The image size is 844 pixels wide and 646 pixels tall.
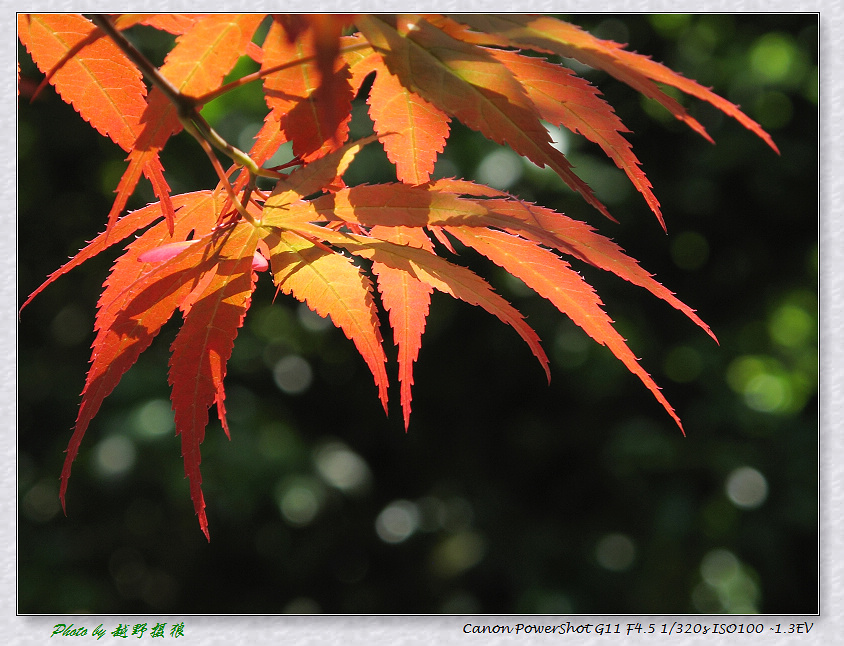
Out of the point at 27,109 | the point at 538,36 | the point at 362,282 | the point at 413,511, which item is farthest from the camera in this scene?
the point at 413,511

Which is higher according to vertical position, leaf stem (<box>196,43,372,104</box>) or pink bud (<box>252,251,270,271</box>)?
leaf stem (<box>196,43,372,104</box>)

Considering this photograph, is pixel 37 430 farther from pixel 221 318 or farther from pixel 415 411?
pixel 221 318

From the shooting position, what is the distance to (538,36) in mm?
249

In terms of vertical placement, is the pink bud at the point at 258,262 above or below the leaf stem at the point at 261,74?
below

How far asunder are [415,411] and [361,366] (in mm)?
207

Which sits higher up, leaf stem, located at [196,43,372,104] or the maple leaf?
leaf stem, located at [196,43,372,104]

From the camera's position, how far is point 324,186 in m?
0.30

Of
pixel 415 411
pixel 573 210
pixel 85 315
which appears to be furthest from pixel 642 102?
pixel 85 315

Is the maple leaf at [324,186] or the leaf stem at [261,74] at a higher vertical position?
the leaf stem at [261,74]

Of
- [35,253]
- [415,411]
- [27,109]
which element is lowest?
[415,411]

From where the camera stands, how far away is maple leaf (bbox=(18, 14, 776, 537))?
0.27m

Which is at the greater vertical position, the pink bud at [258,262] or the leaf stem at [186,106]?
the leaf stem at [186,106]

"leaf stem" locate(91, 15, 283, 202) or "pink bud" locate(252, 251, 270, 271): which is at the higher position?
"leaf stem" locate(91, 15, 283, 202)

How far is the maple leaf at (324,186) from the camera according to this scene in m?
0.27
